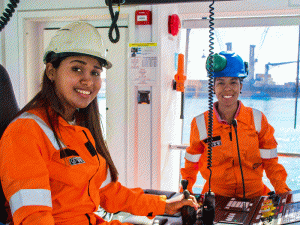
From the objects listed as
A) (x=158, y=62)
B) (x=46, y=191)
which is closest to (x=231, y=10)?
(x=158, y=62)

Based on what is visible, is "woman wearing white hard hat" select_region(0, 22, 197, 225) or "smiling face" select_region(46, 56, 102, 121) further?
"smiling face" select_region(46, 56, 102, 121)

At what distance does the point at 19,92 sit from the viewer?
283 centimetres

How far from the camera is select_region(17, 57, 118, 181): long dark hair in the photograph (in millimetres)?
1251

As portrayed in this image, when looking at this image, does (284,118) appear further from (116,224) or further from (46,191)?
(46,191)

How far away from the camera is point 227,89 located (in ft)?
6.42

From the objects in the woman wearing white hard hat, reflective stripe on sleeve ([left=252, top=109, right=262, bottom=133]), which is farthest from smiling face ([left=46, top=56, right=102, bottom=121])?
reflective stripe on sleeve ([left=252, top=109, right=262, bottom=133])

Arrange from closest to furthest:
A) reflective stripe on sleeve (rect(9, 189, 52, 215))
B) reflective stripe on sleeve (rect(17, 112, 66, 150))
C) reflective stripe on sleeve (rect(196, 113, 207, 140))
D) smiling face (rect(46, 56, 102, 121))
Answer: reflective stripe on sleeve (rect(9, 189, 52, 215)) → reflective stripe on sleeve (rect(17, 112, 66, 150)) → smiling face (rect(46, 56, 102, 121)) → reflective stripe on sleeve (rect(196, 113, 207, 140))

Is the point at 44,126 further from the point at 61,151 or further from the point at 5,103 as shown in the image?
the point at 5,103

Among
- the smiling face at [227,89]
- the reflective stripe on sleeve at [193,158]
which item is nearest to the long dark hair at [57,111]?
the reflective stripe on sleeve at [193,158]

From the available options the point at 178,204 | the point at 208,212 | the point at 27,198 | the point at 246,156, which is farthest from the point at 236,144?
the point at 27,198

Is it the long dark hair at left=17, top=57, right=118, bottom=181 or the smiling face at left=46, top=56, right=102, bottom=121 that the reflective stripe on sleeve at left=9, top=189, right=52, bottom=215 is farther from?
the smiling face at left=46, top=56, right=102, bottom=121

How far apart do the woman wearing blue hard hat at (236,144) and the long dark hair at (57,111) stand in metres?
0.71

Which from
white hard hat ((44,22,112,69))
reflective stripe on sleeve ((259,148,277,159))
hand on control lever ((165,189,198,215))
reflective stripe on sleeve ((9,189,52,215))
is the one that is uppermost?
white hard hat ((44,22,112,69))

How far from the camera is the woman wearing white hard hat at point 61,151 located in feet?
3.32
